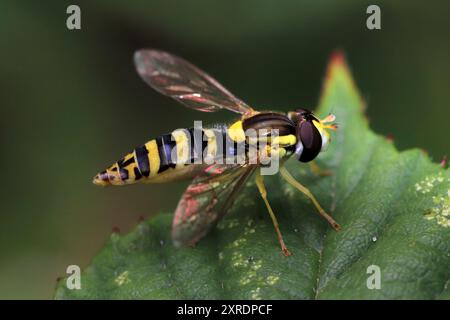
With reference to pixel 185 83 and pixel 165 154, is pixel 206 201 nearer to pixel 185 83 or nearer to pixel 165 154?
pixel 165 154

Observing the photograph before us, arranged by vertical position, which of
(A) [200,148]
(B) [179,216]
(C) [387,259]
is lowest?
(C) [387,259]

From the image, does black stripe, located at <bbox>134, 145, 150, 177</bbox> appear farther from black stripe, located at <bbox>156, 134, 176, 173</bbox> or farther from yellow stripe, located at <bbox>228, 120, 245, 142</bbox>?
yellow stripe, located at <bbox>228, 120, 245, 142</bbox>

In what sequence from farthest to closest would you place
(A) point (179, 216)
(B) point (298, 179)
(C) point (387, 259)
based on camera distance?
(B) point (298, 179) < (A) point (179, 216) < (C) point (387, 259)

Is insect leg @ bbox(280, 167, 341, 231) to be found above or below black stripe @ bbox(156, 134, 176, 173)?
below

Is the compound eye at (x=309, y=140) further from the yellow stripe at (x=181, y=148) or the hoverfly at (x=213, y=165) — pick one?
the yellow stripe at (x=181, y=148)

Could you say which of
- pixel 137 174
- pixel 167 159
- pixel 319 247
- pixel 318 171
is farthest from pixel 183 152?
pixel 319 247

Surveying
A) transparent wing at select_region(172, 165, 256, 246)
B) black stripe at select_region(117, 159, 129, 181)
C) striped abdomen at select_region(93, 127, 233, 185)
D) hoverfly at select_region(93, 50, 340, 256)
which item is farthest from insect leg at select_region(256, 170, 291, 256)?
black stripe at select_region(117, 159, 129, 181)

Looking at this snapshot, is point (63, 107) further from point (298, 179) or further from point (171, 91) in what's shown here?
point (298, 179)
